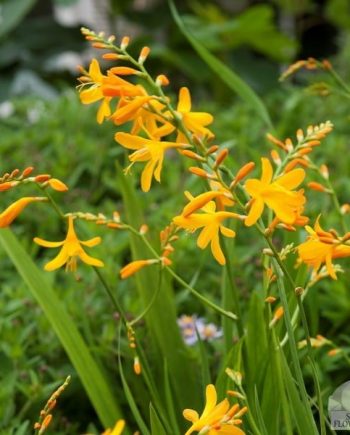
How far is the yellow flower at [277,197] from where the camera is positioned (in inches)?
32.0

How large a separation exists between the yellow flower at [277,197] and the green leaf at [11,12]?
13.7 feet

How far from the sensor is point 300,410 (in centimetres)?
95

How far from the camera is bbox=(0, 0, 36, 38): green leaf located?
4.75m

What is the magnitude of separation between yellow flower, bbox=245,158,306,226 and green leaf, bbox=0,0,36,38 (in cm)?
417

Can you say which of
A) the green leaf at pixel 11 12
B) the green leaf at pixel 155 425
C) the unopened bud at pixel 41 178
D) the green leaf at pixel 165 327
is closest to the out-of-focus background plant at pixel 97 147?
the green leaf at pixel 11 12

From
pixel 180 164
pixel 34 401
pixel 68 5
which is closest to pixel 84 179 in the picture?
pixel 180 164

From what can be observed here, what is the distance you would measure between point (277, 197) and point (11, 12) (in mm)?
4280

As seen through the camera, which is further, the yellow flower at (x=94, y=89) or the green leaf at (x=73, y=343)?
the green leaf at (x=73, y=343)

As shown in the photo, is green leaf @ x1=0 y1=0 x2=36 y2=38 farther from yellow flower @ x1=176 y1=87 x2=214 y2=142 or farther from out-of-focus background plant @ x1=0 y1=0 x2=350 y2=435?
yellow flower @ x1=176 y1=87 x2=214 y2=142

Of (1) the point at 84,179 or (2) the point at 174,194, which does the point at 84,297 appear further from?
(1) the point at 84,179

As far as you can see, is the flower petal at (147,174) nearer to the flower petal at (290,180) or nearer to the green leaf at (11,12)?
the flower petal at (290,180)

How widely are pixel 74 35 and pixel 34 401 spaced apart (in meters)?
4.52

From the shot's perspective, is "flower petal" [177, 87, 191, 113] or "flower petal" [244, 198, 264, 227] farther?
"flower petal" [177, 87, 191, 113]

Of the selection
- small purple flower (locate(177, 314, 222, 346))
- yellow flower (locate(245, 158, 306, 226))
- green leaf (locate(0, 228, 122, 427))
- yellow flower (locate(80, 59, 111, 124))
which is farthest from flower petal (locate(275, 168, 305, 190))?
small purple flower (locate(177, 314, 222, 346))
